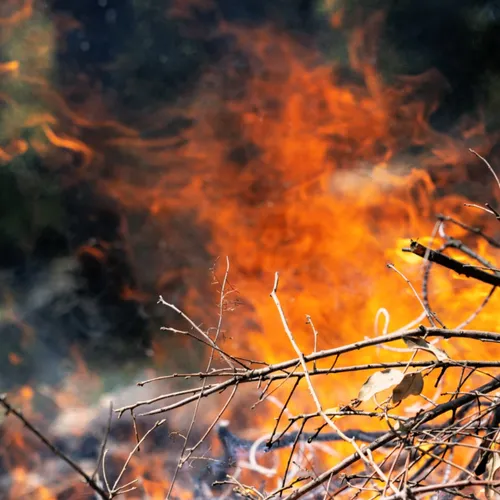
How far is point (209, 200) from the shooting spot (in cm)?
253

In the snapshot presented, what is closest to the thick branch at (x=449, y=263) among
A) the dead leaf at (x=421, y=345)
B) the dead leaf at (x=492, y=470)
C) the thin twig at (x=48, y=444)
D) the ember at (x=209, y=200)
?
the dead leaf at (x=421, y=345)

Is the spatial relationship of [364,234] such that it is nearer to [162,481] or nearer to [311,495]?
[311,495]

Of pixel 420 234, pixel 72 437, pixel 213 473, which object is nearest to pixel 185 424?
pixel 213 473

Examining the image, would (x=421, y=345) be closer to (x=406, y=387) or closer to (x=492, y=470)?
(x=406, y=387)

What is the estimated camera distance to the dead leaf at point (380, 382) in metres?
0.92

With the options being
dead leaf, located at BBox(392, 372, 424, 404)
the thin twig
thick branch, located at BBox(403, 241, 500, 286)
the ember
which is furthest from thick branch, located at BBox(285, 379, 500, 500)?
the ember

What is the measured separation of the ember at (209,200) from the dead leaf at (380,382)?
139 centimetres

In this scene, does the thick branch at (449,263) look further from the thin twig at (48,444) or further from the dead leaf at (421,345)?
the thin twig at (48,444)

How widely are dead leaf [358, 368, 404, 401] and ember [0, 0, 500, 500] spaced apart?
1.39 meters

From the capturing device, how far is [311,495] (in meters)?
2.00

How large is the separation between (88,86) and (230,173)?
860 mm

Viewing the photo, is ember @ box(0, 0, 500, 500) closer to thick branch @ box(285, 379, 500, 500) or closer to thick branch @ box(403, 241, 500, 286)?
thick branch @ box(285, 379, 500, 500)

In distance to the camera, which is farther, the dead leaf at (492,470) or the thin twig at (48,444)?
the dead leaf at (492,470)

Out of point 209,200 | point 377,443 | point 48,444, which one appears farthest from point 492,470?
point 209,200
